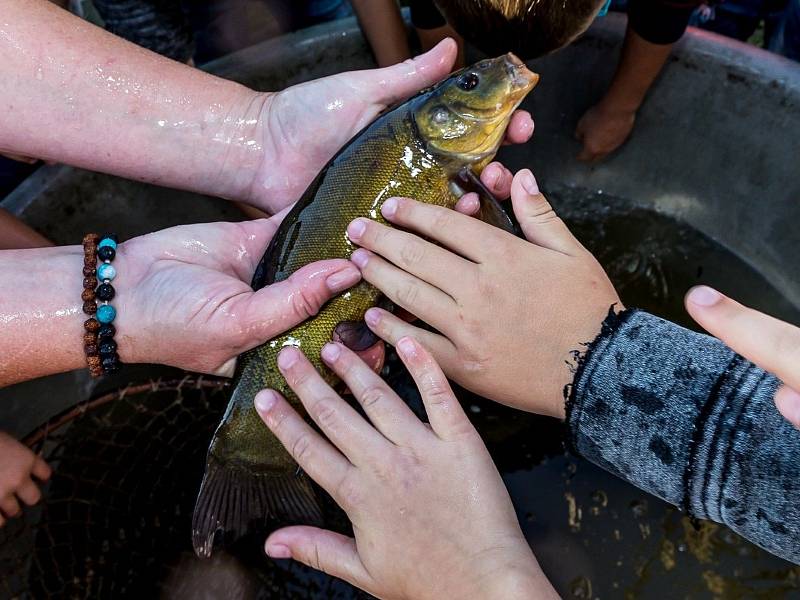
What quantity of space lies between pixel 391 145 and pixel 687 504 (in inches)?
48.1

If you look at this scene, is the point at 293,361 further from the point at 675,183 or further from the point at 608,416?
the point at 675,183

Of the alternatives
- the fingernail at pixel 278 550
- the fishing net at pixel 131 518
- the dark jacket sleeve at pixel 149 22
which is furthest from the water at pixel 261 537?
the dark jacket sleeve at pixel 149 22

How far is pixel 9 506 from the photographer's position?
2.20 metres

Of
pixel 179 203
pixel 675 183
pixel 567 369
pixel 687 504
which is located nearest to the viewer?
pixel 687 504

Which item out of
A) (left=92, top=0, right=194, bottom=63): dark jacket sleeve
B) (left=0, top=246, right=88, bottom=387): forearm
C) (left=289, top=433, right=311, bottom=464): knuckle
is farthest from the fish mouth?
(left=92, top=0, right=194, bottom=63): dark jacket sleeve

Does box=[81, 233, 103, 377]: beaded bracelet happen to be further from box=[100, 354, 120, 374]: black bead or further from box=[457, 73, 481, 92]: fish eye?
box=[457, 73, 481, 92]: fish eye

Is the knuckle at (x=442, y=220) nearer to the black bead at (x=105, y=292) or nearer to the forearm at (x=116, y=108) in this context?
the forearm at (x=116, y=108)

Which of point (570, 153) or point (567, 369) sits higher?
point (567, 369)

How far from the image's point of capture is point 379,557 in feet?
5.05

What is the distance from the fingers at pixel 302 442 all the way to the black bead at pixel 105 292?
53 cm

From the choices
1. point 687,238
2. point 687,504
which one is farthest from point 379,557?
point 687,238

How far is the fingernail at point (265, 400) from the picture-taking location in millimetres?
1745

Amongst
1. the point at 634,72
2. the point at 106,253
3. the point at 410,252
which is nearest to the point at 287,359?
the point at 410,252

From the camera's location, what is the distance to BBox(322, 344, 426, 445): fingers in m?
1.64
